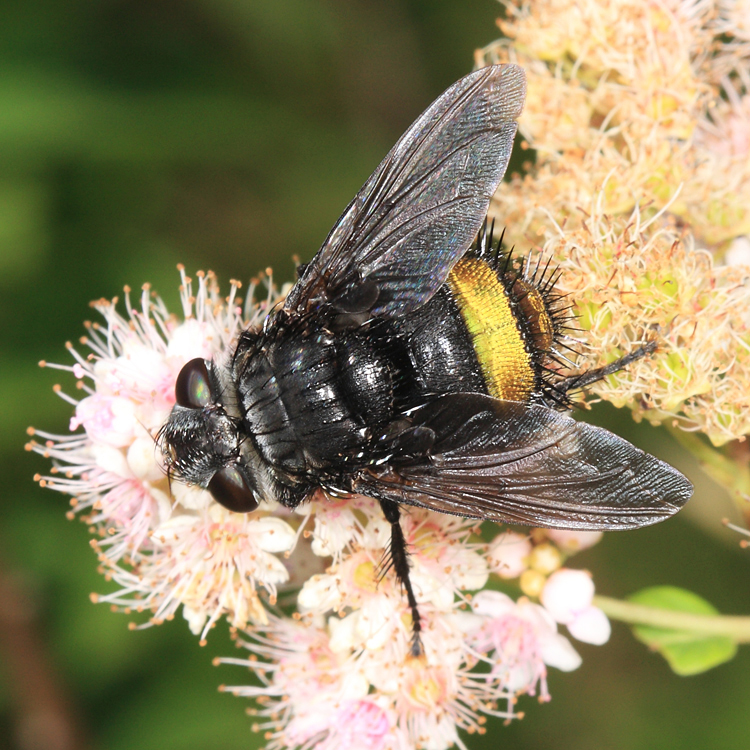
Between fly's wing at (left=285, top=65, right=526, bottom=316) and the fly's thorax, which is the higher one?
fly's wing at (left=285, top=65, right=526, bottom=316)

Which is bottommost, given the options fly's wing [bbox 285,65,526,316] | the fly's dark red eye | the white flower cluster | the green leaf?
the green leaf

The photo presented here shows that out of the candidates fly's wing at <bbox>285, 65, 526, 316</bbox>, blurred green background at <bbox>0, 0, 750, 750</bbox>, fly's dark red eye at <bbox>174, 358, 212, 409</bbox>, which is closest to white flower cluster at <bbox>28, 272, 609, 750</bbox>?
fly's dark red eye at <bbox>174, 358, 212, 409</bbox>

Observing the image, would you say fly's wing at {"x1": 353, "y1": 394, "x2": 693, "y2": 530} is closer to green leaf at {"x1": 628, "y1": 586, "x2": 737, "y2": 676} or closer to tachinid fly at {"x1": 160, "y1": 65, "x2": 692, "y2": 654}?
tachinid fly at {"x1": 160, "y1": 65, "x2": 692, "y2": 654}

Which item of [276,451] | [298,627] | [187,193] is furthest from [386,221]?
[187,193]

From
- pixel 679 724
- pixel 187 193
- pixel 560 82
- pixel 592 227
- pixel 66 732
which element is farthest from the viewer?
pixel 187 193

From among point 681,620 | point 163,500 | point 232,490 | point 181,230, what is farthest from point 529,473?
point 181,230

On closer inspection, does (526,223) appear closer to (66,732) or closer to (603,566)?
(603,566)

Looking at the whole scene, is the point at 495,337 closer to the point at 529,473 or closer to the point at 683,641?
the point at 529,473
